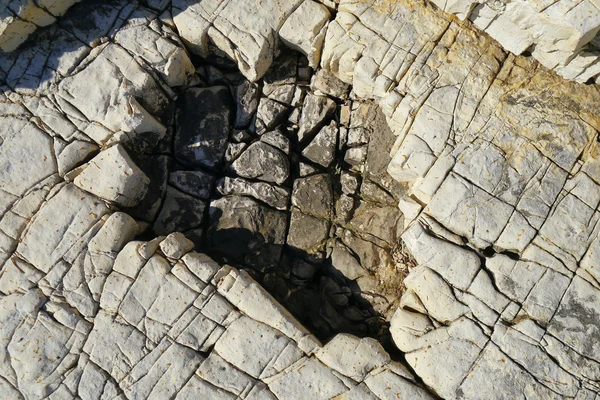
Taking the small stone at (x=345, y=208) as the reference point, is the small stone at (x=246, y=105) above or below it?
above

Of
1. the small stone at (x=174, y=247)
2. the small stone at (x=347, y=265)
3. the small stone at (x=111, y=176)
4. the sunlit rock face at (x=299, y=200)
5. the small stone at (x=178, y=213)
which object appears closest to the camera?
the sunlit rock face at (x=299, y=200)

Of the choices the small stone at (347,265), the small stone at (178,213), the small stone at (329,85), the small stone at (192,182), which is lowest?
the small stone at (178,213)

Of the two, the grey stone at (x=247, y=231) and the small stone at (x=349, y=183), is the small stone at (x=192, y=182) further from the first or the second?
the small stone at (x=349, y=183)

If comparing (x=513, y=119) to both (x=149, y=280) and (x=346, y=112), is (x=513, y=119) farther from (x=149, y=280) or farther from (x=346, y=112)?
(x=149, y=280)

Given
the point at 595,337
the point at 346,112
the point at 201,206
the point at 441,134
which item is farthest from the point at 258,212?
the point at 595,337

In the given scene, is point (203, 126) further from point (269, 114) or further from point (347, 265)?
point (347, 265)

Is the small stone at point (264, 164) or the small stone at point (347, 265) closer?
the small stone at point (347, 265)

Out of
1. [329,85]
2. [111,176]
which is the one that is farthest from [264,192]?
[111,176]

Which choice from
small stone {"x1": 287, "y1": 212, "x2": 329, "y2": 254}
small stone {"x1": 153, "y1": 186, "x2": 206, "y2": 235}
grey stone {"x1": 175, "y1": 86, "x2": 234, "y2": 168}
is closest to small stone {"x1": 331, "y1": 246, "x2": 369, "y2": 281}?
small stone {"x1": 287, "y1": 212, "x2": 329, "y2": 254}

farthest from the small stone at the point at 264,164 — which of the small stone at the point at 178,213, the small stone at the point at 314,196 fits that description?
the small stone at the point at 178,213
